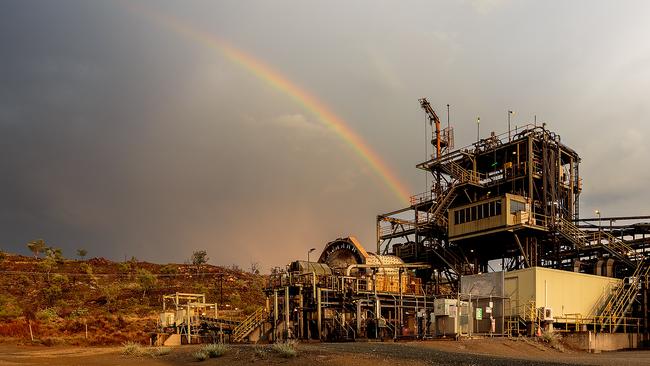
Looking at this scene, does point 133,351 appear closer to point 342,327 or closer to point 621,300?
point 342,327

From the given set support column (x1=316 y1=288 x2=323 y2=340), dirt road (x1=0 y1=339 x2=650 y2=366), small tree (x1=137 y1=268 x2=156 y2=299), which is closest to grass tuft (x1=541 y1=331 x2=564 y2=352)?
dirt road (x1=0 y1=339 x2=650 y2=366)

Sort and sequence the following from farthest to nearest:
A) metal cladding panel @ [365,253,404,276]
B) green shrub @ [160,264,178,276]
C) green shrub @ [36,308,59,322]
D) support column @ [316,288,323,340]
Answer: green shrub @ [160,264,178,276] → green shrub @ [36,308,59,322] → metal cladding panel @ [365,253,404,276] → support column @ [316,288,323,340]

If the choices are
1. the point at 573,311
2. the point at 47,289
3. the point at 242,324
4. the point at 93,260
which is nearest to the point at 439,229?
the point at 573,311

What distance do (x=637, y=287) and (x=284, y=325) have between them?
2528cm

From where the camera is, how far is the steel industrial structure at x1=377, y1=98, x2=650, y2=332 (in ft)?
159

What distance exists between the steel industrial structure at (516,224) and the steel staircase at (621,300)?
0.08 meters

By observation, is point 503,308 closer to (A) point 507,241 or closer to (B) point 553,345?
(B) point 553,345

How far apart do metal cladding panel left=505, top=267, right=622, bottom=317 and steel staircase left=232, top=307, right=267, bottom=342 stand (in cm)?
1735

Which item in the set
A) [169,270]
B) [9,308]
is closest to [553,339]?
[9,308]

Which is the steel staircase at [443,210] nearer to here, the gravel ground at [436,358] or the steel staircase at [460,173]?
the steel staircase at [460,173]

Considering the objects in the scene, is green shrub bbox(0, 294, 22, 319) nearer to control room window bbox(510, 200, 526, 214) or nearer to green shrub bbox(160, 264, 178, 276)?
green shrub bbox(160, 264, 178, 276)

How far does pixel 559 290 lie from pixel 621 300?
5.56m

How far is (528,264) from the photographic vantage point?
49.6m

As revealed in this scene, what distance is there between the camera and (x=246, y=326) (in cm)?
4550
